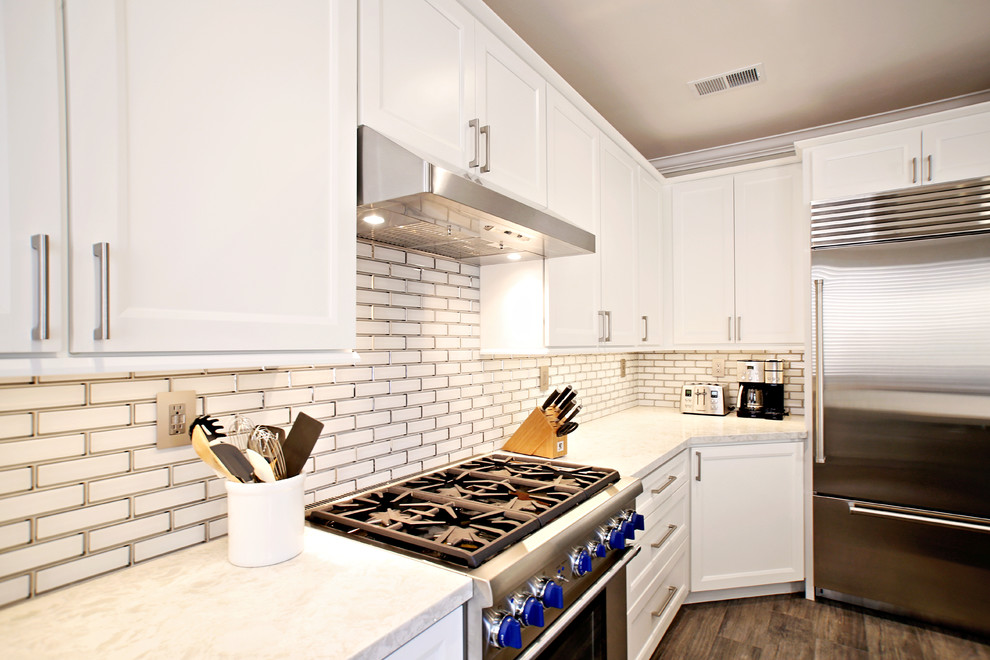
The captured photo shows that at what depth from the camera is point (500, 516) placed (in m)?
1.36

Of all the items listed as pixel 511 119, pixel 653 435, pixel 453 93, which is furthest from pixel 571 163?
pixel 653 435

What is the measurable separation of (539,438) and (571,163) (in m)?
1.14

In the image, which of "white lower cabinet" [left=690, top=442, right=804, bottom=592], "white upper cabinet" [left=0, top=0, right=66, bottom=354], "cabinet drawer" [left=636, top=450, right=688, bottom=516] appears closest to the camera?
"white upper cabinet" [left=0, top=0, right=66, bottom=354]

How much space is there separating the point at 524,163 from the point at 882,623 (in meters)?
2.73

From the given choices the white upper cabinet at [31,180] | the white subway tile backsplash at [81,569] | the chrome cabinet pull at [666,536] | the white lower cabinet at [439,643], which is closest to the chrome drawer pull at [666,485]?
the chrome cabinet pull at [666,536]

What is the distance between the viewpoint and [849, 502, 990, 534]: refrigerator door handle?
225cm

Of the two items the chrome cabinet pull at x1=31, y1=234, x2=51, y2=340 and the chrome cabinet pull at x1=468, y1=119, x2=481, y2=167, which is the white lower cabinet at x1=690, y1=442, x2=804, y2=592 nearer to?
the chrome cabinet pull at x1=468, y1=119, x2=481, y2=167

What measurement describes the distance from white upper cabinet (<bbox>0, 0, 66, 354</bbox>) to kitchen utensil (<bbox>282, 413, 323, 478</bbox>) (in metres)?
0.49

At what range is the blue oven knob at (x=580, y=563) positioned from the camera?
1.33 meters

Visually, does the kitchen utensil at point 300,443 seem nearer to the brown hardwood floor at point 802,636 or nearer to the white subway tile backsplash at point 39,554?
the white subway tile backsplash at point 39,554

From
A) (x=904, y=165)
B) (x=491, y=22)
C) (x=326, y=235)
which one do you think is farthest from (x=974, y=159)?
(x=326, y=235)

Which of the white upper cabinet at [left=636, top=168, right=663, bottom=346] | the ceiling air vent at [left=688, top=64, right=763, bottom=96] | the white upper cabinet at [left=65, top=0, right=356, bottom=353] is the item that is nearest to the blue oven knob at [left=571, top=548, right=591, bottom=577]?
the white upper cabinet at [left=65, top=0, right=356, bottom=353]

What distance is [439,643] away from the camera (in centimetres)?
96

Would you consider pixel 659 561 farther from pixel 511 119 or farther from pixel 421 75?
pixel 421 75
